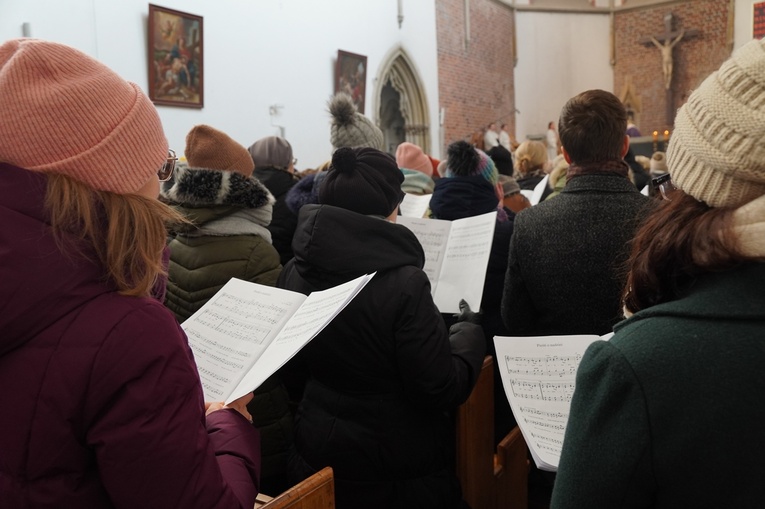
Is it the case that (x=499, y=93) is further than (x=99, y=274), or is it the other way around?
(x=499, y=93)

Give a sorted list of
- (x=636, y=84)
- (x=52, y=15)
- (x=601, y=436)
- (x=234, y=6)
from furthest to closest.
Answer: (x=636, y=84)
(x=234, y=6)
(x=52, y=15)
(x=601, y=436)

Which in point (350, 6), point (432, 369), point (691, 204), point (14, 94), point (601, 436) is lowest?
point (432, 369)

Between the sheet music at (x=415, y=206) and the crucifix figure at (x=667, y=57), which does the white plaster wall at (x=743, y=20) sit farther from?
the sheet music at (x=415, y=206)

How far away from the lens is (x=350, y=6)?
31.3 ft

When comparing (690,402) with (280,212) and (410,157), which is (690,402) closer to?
(280,212)

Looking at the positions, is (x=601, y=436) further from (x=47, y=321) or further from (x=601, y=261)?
(x=601, y=261)

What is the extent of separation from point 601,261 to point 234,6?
6.72 metres

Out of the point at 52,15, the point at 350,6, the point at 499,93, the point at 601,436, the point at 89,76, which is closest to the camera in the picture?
the point at 601,436

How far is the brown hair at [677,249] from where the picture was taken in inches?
31.9

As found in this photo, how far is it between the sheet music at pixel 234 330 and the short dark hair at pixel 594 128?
102 cm

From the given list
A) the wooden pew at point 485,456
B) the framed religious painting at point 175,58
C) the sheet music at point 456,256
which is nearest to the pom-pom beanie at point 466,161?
the sheet music at point 456,256

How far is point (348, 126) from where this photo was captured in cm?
367

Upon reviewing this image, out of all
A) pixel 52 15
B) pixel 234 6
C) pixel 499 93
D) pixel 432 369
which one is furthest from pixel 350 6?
pixel 432 369

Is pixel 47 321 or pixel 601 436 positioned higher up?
pixel 47 321
